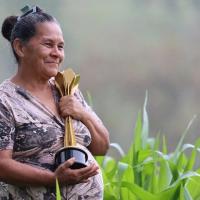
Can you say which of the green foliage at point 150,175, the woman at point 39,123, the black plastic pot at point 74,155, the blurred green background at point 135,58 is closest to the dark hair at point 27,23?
the woman at point 39,123

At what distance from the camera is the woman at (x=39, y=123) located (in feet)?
8.57

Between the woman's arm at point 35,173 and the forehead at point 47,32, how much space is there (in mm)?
297

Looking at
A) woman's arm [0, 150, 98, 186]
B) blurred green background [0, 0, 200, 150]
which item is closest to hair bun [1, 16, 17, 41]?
woman's arm [0, 150, 98, 186]

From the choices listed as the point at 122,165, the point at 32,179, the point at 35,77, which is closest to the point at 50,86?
the point at 35,77

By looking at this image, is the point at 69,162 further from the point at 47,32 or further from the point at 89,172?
the point at 47,32

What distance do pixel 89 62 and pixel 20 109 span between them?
9.12 ft

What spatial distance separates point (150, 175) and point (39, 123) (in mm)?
1046

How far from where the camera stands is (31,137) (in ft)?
8.63

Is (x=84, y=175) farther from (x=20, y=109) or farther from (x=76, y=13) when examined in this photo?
(x=76, y=13)

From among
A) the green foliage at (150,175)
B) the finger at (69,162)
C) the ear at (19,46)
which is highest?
the ear at (19,46)

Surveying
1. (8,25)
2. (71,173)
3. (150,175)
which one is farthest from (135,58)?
(71,173)

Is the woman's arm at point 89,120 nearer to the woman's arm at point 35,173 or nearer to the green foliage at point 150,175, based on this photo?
the woman's arm at point 35,173

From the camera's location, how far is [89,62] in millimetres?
5406

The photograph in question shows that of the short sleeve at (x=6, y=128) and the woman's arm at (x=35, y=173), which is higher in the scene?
the short sleeve at (x=6, y=128)
